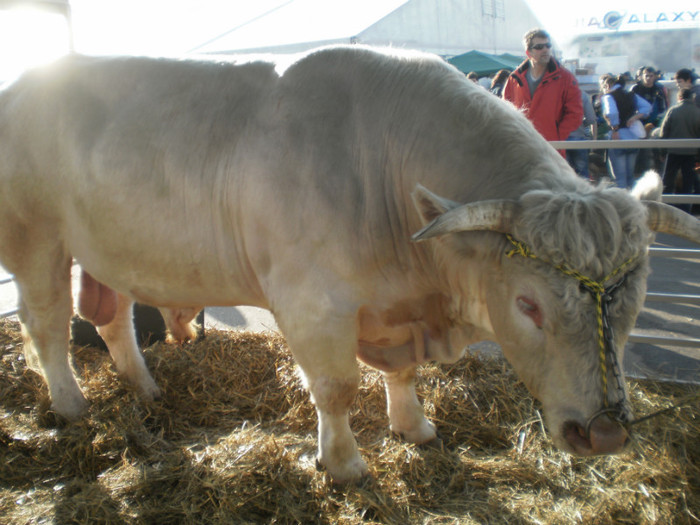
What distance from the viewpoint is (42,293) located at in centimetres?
370

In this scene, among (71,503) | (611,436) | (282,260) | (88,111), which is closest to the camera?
(611,436)

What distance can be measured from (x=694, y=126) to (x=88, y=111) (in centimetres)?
818

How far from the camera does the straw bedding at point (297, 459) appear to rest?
2797 mm

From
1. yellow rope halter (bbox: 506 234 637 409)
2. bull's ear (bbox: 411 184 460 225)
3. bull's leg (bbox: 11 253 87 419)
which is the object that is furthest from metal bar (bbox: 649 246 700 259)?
bull's leg (bbox: 11 253 87 419)

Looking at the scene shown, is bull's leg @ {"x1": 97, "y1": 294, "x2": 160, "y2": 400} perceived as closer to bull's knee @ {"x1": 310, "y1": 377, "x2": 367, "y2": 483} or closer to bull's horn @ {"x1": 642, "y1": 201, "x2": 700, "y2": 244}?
bull's knee @ {"x1": 310, "y1": 377, "x2": 367, "y2": 483}

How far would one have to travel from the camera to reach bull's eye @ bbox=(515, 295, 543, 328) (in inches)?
86.6

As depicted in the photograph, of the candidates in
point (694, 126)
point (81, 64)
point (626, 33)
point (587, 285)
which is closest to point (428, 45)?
point (626, 33)

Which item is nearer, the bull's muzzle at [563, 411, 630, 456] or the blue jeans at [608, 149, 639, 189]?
the bull's muzzle at [563, 411, 630, 456]

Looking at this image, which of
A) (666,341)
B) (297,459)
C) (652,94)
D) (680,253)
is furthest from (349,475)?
(652,94)

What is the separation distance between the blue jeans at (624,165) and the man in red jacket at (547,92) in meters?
3.41

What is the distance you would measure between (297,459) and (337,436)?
38 centimetres

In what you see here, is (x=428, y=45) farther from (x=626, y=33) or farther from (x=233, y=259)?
(x=233, y=259)

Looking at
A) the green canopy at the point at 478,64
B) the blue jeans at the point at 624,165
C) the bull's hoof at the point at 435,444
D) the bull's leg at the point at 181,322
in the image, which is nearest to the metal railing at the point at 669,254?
the bull's hoof at the point at 435,444

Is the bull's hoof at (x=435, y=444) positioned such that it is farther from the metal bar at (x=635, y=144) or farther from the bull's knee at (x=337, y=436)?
the metal bar at (x=635, y=144)
